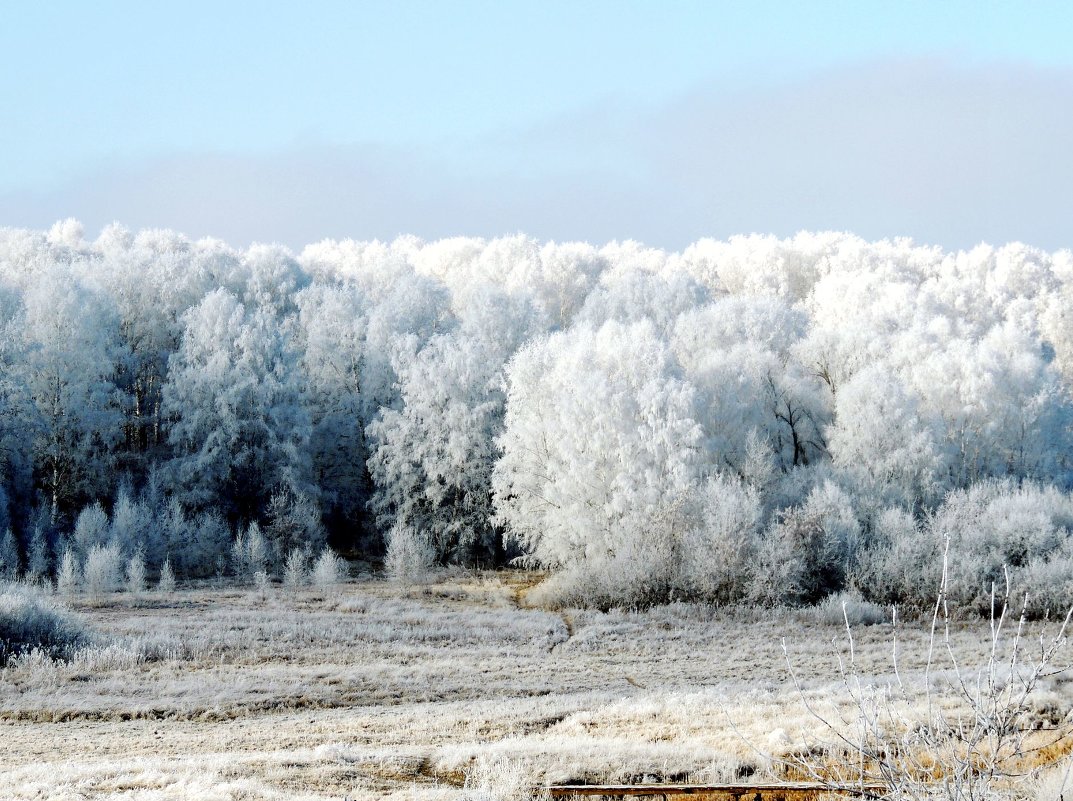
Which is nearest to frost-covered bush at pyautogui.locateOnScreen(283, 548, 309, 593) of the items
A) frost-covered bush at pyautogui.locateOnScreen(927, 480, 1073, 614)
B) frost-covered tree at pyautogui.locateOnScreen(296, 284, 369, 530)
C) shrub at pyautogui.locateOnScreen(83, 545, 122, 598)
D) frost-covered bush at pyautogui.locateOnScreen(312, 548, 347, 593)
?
frost-covered bush at pyautogui.locateOnScreen(312, 548, 347, 593)

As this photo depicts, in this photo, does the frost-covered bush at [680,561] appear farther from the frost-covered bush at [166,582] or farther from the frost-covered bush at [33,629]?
the frost-covered bush at [33,629]

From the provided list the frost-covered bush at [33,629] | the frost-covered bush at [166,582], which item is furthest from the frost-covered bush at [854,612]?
the frost-covered bush at [166,582]

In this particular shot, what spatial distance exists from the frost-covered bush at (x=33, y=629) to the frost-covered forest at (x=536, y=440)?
41.9ft

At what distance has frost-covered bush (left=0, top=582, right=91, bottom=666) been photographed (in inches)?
902

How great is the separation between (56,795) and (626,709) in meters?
9.86

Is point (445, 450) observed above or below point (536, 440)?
below

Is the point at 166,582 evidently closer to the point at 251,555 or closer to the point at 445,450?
the point at 251,555

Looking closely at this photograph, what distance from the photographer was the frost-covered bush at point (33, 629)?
902 inches

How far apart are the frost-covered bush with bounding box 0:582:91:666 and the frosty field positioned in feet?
3.06

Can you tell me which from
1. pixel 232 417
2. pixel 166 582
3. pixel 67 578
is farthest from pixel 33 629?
pixel 232 417

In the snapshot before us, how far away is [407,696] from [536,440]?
72.0 feet

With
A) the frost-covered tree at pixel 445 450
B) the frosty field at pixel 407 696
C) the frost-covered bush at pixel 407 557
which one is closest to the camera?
the frosty field at pixel 407 696

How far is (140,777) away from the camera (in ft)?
39.4

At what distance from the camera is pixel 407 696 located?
2077cm
